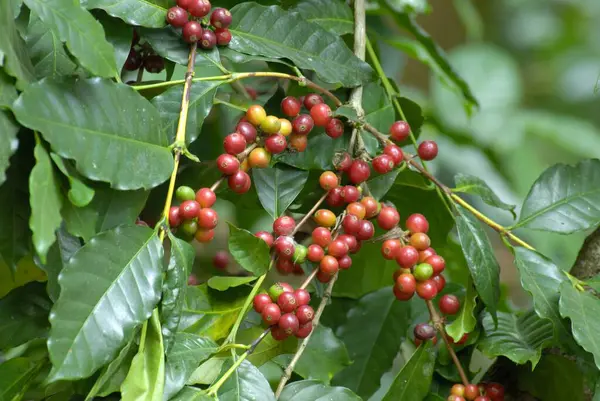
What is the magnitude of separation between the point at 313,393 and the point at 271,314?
0.25ft

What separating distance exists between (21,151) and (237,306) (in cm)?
22

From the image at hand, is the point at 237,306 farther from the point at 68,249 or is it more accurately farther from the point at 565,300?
the point at 565,300

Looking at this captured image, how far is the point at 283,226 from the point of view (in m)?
0.61

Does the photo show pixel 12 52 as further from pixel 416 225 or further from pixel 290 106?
pixel 416 225

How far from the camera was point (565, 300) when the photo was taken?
61cm

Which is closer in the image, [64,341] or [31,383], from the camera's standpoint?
[64,341]

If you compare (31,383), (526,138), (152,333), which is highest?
(152,333)

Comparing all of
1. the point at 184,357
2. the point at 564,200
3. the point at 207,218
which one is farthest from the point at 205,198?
the point at 564,200

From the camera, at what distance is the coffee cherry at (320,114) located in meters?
0.65

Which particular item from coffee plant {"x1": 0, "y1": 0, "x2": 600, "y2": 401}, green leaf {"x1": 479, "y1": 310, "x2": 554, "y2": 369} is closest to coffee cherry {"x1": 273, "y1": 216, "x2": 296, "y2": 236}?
coffee plant {"x1": 0, "y1": 0, "x2": 600, "y2": 401}

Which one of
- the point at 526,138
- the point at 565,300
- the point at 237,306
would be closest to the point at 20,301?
the point at 237,306

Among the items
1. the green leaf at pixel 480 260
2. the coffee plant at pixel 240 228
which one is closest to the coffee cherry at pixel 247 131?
the coffee plant at pixel 240 228

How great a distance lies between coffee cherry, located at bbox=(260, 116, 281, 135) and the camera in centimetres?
61

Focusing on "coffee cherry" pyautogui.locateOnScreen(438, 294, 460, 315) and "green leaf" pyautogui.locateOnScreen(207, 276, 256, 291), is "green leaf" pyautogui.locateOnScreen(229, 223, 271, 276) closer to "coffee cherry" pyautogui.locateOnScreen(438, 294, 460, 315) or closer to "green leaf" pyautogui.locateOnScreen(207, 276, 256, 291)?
"green leaf" pyautogui.locateOnScreen(207, 276, 256, 291)
